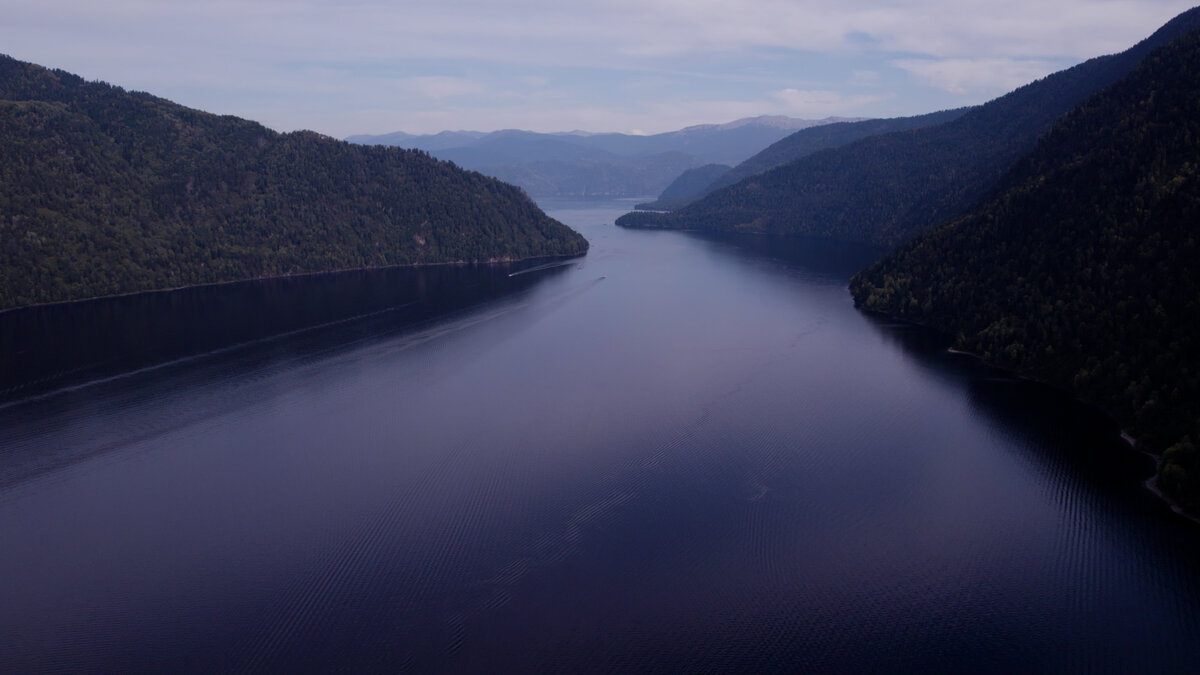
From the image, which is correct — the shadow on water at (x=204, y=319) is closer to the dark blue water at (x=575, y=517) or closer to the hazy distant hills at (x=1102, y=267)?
the dark blue water at (x=575, y=517)

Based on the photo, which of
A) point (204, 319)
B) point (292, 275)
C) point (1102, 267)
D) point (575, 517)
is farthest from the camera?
point (292, 275)

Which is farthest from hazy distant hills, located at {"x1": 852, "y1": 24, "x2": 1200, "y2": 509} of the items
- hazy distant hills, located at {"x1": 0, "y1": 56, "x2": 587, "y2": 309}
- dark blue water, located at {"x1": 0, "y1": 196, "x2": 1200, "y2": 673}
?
hazy distant hills, located at {"x1": 0, "y1": 56, "x2": 587, "y2": 309}

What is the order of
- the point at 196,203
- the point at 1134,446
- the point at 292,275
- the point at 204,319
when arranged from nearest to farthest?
1. the point at 1134,446
2. the point at 204,319
3. the point at 292,275
4. the point at 196,203

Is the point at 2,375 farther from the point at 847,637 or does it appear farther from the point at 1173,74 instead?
the point at 1173,74

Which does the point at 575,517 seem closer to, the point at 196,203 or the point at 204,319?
the point at 204,319

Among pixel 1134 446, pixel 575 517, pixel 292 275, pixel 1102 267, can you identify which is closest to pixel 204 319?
pixel 292 275

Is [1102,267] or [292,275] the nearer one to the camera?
[1102,267]
